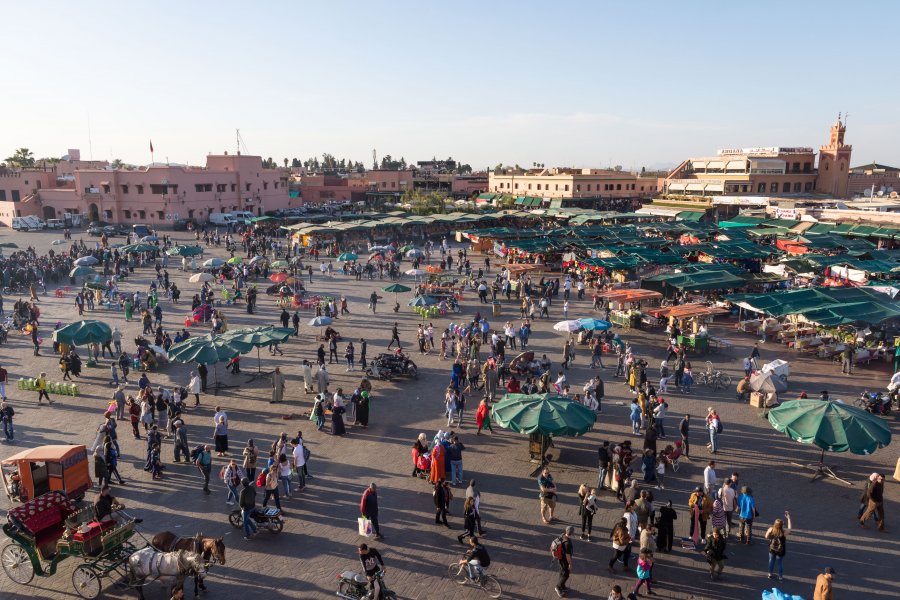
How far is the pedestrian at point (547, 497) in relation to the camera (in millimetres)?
10234

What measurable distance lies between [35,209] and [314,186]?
3399cm

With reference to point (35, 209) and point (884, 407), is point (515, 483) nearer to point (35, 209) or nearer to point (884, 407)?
point (884, 407)

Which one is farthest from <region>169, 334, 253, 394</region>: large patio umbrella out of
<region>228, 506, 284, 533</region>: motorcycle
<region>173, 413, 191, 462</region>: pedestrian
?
<region>228, 506, 284, 533</region>: motorcycle

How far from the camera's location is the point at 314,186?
8606 centimetres

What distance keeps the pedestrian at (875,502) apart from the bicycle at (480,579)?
6222 millimetres

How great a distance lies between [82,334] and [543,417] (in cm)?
1303

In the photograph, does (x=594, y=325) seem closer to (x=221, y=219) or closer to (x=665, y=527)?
(x=665, y=527)

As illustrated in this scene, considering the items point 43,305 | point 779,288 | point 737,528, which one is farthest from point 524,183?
point 737,528

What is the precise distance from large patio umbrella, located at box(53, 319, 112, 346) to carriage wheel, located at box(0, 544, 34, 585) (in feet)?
30.7

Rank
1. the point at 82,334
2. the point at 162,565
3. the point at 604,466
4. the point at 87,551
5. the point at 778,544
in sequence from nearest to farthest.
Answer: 1. the point at 162,565
2. the point at 87,551
3. the point at 778,544
4. the point at 604,466
5. the point at 82,334

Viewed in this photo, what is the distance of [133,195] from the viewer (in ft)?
194

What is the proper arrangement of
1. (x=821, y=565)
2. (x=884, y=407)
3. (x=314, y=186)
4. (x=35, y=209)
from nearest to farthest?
(x=821, y=565), (x=884, y=407), (x=35, y=209), (x=314, y=186)

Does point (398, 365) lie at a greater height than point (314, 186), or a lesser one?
lesser

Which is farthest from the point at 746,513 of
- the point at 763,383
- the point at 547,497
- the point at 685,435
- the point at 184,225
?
the point at 184,225
